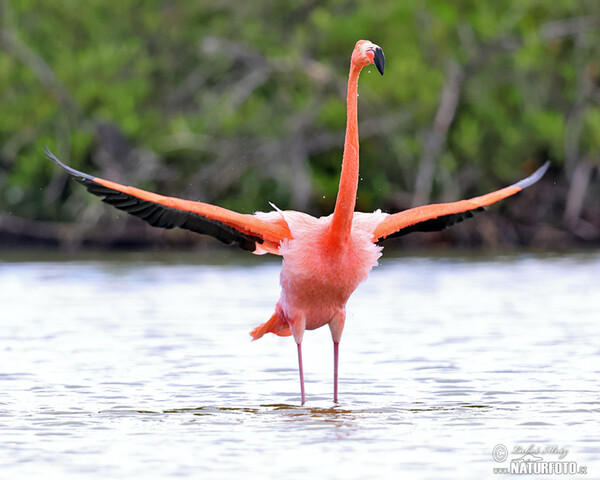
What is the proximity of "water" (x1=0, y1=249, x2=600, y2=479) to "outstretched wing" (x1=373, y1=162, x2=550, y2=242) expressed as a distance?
4.07 ft

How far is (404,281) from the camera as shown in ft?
60.3

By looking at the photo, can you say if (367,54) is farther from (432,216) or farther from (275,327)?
(275,327)

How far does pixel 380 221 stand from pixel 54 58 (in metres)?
19.1

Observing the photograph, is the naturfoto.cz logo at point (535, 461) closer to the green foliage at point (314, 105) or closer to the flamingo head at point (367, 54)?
the flamingo head at point (367, 54)

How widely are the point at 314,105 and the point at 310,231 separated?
16.6 m

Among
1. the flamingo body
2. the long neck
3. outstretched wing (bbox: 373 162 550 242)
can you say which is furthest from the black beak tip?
outstretched wing (bbox: 373 162 550 242)

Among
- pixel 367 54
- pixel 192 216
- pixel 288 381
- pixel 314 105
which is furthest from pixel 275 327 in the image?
pixel 314 105

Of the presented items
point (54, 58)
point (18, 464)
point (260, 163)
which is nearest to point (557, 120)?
point (260, 163)

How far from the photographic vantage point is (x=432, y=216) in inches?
366

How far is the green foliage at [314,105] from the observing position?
80.4ft

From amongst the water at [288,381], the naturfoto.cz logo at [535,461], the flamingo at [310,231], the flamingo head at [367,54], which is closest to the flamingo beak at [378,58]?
the flamingo head at [367,54]

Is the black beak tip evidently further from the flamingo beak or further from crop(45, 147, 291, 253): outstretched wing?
crop(45, 147, 291, 253): outstretched wing

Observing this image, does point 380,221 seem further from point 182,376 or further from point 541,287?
point 541,287

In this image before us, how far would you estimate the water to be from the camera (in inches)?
266
